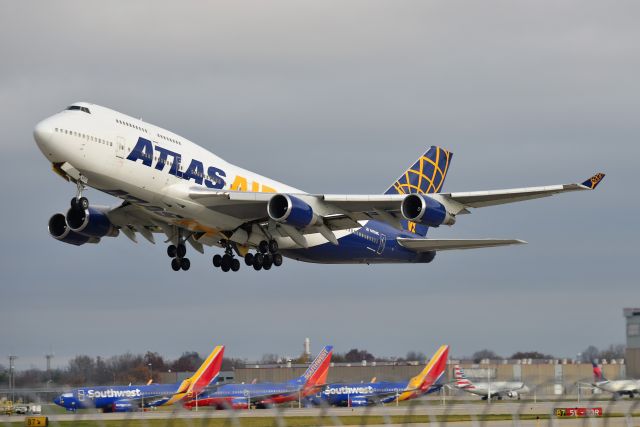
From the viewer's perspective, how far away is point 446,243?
203ft

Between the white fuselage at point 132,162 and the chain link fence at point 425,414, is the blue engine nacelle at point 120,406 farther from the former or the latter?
the white fuselage at point 132,162

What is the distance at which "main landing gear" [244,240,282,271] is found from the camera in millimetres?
56750

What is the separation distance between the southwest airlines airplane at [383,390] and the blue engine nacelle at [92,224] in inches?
568

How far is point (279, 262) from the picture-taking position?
57.1m

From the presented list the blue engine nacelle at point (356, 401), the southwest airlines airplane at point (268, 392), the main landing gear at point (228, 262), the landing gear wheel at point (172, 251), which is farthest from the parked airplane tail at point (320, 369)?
the landing gear wheel at point (172, 251)

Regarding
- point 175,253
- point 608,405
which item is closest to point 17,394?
point 175,253

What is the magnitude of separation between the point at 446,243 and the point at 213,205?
628 inches

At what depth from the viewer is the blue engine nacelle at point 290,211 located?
51.5 metres

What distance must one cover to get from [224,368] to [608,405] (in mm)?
45240

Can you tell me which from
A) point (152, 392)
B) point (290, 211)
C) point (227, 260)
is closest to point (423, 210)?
point (290, 211)

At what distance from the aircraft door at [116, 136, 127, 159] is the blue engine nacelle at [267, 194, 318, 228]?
7.59 meters

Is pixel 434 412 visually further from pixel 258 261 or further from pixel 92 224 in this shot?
pixel 92 224

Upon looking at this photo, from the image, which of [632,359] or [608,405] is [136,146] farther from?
[632,359]

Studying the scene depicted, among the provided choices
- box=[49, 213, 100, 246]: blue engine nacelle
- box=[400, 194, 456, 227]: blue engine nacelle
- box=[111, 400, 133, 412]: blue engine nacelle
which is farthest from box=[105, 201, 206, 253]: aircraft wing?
box=[400, 194, 456, 227]: blue engine nacelle
